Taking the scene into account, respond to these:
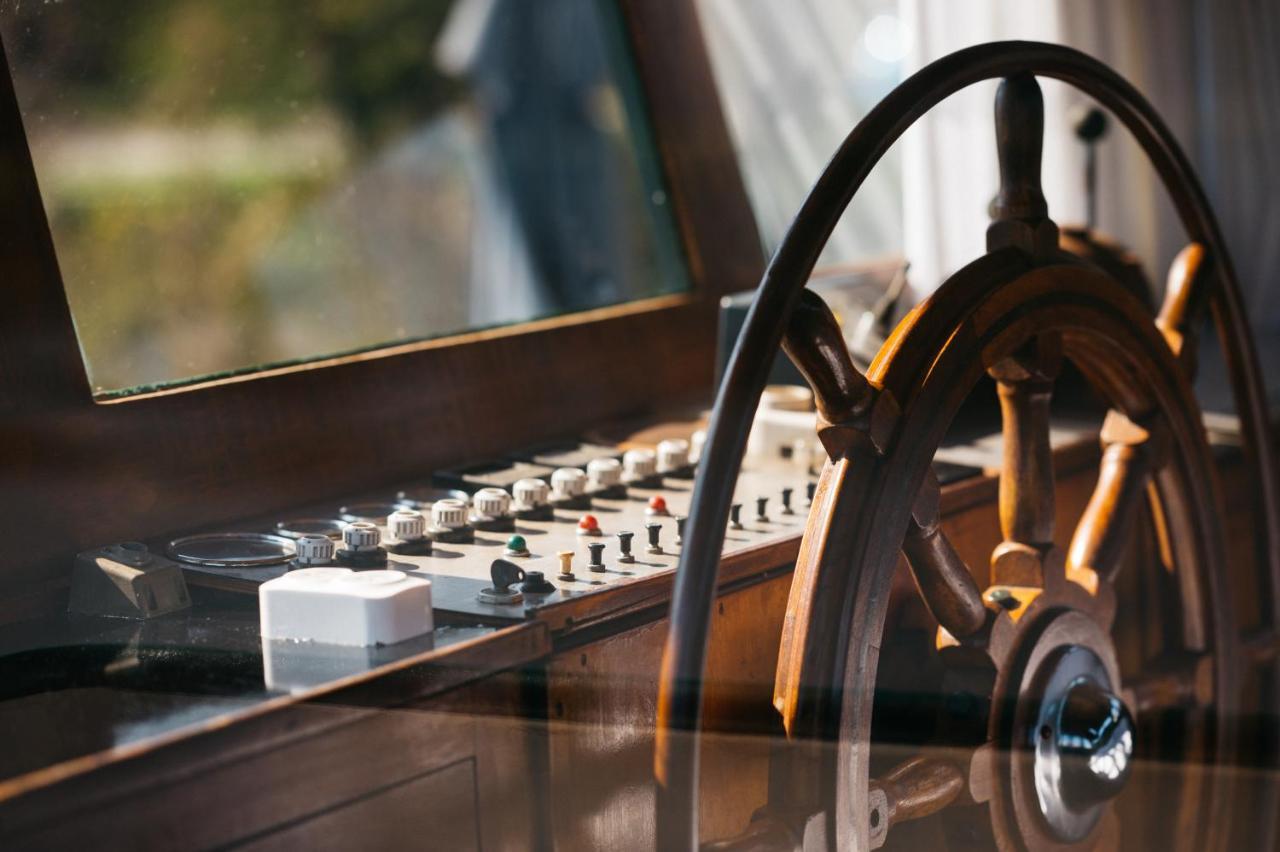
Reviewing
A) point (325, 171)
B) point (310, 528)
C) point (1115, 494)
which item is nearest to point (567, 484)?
point (310, 528)

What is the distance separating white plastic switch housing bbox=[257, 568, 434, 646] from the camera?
106 centimetres

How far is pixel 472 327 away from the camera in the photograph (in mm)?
1824

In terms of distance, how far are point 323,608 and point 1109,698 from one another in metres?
0.70

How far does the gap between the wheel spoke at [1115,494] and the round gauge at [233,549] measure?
0.73 m

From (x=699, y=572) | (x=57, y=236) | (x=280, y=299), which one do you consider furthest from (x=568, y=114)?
(x=699, y=572)

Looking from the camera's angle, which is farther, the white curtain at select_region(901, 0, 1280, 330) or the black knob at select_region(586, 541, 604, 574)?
the white curtain at select_region(901, 0, 1280, 330)

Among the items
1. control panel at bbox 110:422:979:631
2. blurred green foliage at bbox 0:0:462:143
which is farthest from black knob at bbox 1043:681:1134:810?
blurred green foliage at bbox 0:0:462:143

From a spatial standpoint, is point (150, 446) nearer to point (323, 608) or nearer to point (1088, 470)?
point (323, 608)

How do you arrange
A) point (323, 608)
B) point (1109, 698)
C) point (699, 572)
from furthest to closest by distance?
1. point (1109, 698)
2. point (323, 608)
3. point (699, 572)

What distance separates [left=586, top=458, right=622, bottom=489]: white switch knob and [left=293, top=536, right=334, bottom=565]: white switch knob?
0.34 metres

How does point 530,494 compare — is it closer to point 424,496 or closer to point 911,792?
point 424,496

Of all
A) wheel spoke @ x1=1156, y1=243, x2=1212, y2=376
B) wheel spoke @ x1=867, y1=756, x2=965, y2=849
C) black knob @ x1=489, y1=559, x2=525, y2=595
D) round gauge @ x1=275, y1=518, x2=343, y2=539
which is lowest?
wheel spoke @ x1=867, y1=756, x2=965, y2=849

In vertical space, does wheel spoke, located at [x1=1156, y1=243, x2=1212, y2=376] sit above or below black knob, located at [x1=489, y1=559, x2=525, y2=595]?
above

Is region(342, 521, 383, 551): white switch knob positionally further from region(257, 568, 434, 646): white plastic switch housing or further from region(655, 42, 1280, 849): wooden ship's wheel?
region(655, 42, 1280, 849): wooden ship's wheel
